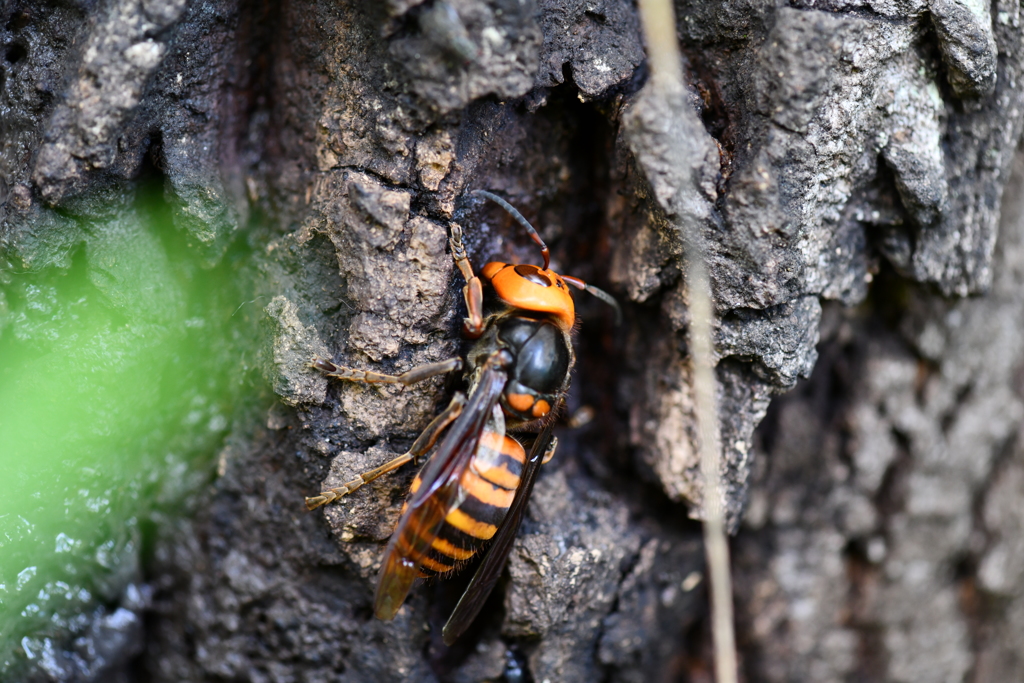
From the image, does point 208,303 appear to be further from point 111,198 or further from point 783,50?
point 783,50

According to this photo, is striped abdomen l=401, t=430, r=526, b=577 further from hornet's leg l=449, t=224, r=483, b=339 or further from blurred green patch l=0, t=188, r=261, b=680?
blurred green patch l=0, t=188, r=261, b=680

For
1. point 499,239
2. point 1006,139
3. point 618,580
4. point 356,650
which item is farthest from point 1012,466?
point 356,650

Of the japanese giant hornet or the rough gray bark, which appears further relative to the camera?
the japanese giant hornet

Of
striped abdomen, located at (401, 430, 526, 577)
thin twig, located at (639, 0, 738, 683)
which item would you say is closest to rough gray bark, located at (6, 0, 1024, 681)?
thin twig, located at (639, 0, 738, 683)

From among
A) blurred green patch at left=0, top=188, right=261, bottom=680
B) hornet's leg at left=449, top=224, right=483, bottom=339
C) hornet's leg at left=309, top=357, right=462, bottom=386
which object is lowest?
blurred green patch at left=0, top=188, right=261, bottom=680

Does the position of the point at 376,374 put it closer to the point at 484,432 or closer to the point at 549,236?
the point at 484,432

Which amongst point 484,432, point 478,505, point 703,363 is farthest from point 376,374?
point 703,363

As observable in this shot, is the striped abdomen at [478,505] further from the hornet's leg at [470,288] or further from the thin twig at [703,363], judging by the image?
the thin twig at [703,363]
